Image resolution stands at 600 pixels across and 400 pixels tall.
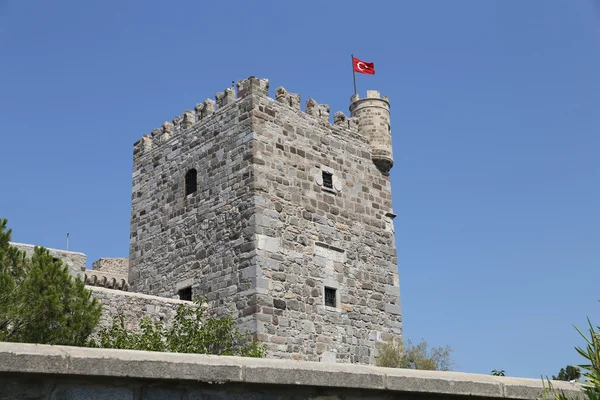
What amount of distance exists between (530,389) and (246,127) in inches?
471

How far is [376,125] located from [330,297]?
533 cm

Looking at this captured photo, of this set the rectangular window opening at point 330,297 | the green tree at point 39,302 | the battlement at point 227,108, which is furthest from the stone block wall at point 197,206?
the green tree at point 39,302

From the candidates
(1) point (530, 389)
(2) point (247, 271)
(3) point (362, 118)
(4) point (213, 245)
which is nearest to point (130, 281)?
(4) point (213, 245)

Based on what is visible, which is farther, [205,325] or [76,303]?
[205,325]

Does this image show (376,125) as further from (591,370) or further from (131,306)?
(591,370)

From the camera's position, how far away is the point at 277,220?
17156 mm

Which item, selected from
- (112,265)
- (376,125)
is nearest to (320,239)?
(376,125)

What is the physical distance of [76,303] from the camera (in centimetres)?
1221

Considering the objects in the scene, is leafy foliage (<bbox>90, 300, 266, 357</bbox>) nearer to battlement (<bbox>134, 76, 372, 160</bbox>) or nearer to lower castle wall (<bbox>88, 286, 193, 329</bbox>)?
lower castle wall (<bbox>88, 286, 193, 329</bbox>)

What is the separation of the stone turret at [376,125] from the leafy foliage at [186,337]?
6679mm

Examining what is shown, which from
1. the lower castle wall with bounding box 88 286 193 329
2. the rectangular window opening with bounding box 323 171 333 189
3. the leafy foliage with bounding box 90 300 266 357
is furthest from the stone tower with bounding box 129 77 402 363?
the lower castle wall with bounding box 88 286 193 329

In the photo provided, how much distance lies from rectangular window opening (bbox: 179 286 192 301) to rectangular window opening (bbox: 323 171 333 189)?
4.13 m

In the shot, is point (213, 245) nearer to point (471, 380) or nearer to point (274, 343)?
point (274, 343)

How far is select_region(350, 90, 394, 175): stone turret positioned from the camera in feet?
67.5
